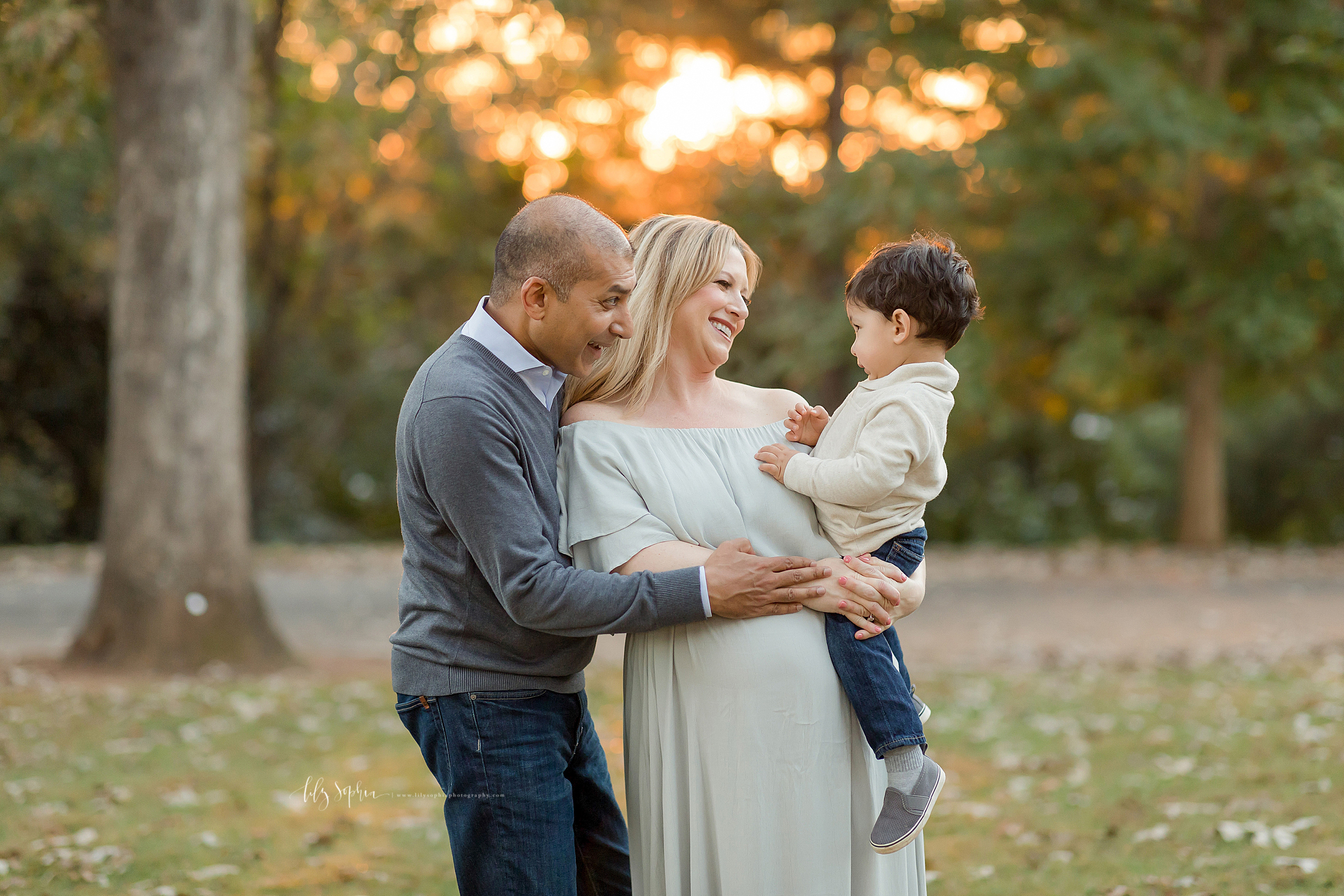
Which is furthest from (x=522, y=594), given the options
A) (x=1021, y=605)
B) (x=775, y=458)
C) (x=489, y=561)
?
(x=1021, y=605)

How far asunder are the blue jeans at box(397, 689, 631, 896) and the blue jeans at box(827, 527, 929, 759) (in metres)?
0.65

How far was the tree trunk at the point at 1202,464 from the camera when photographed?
635 inches

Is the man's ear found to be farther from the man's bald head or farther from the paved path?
the paved path

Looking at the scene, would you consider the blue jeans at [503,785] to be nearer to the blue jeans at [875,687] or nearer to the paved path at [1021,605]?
the blue jeans at [875,687]

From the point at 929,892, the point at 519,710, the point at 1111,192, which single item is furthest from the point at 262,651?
the point at 1111,192

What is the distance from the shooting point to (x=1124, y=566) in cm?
1492

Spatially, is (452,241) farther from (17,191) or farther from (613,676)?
(613,676)

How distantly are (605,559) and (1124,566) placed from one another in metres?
13.6

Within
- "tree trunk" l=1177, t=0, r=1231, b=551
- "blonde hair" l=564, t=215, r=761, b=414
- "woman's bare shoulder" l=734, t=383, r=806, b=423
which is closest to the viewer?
"blonde hair" l=564, t=215, r=761, b=414

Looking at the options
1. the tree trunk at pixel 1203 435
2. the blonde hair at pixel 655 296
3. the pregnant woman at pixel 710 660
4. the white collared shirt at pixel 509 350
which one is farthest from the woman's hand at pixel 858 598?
the tree trunk at pixel 1203 435

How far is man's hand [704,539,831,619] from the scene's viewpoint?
2596 millimetres

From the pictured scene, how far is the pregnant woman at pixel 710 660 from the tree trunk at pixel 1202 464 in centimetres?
1475

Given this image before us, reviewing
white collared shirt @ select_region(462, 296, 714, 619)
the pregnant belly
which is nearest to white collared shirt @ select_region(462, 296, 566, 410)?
white collared shirt @ select_region(462, 296, 714, 619)

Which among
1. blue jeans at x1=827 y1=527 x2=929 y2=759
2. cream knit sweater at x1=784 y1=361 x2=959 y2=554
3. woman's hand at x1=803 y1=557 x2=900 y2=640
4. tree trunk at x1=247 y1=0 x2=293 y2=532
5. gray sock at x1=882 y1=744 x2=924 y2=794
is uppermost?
tree trunk at x1=247 y1=0 x2=293 y2=532
